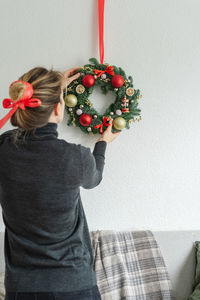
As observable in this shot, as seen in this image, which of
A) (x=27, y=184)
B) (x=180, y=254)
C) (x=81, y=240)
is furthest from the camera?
(x=180, y=254)

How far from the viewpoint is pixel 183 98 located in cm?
159

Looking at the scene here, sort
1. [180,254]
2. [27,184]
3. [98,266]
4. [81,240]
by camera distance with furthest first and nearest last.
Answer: [180,254] → [98,266] → [81,240] → [27,184]

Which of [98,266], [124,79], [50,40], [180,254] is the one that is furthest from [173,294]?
[50,40]

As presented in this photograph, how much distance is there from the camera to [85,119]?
149 centimetres

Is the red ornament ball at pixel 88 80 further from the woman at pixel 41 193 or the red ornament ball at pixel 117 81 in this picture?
the woman at pixel 41 193

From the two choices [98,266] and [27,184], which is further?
[98,266]

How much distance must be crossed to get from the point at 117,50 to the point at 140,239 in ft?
3.37

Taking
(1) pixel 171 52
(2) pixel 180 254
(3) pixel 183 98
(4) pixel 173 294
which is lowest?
(4) pixel 173 294

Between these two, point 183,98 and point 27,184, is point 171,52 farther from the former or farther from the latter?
point 27,184

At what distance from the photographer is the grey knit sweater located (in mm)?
911

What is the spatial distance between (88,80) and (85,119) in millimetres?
194

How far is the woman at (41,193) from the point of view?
0.91m

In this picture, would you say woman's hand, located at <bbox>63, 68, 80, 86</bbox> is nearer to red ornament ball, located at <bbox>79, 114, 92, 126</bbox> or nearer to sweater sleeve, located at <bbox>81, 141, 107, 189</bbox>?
red ornament ball, located at <bbox>79, 114, 92, 126</bbox>

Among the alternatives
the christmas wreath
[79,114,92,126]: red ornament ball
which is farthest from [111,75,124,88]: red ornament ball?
[79,114,92,126]: red ornament ball
